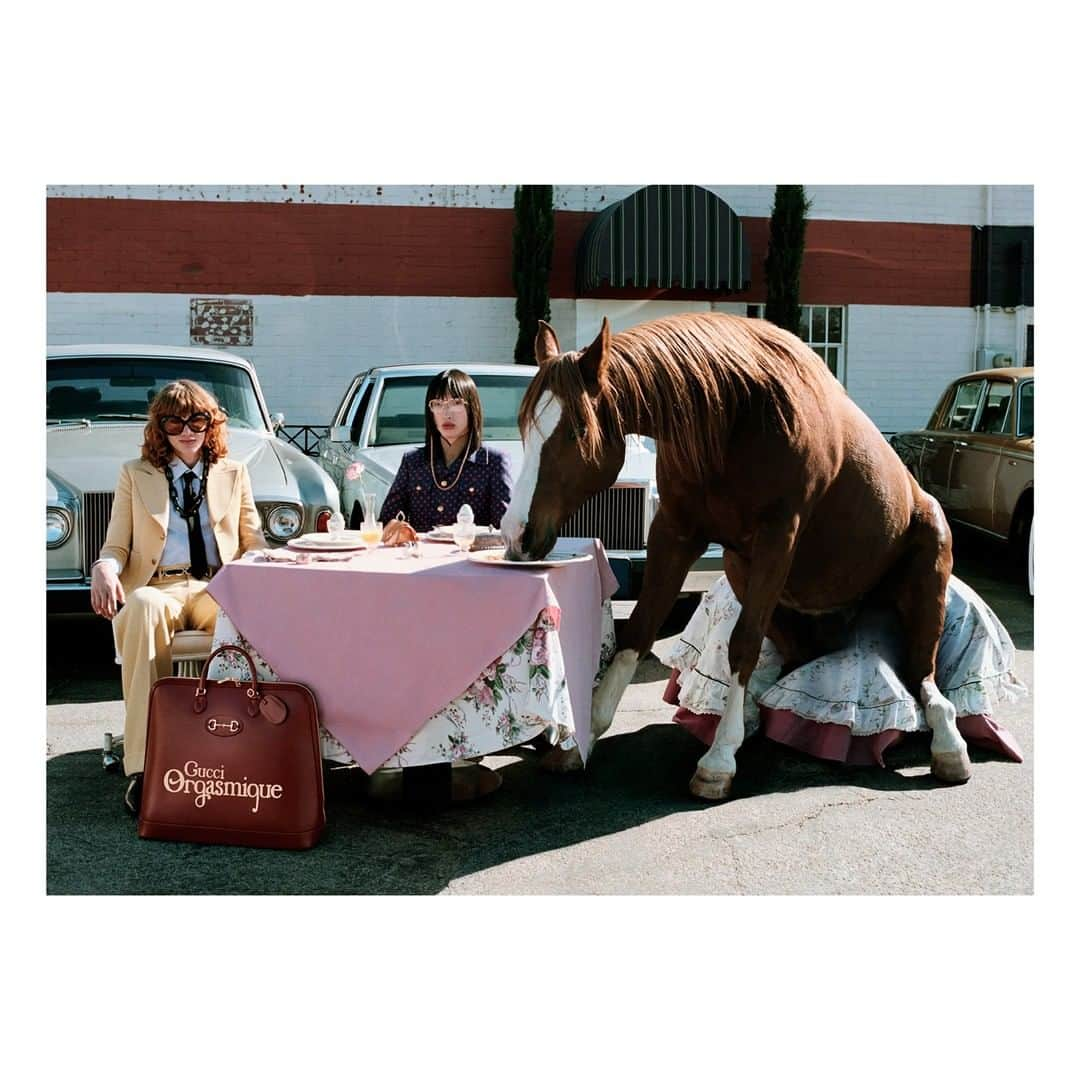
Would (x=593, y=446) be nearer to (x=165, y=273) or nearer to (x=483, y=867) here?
(x=483, y=867)

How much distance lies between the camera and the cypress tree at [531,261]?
1188 cm

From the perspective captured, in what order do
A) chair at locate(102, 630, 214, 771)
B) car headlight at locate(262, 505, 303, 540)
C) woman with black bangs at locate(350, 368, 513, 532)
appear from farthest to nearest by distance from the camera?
car headlight at locate(262, 505, 303, 540), woman with black bangs at locate(350, 368, 513, 532), chair at locate(102, 630, 214, 771)

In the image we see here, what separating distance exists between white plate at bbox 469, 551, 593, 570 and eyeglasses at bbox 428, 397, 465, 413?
44.3 inches

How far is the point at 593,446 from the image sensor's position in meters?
3.38

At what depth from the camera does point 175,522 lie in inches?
165

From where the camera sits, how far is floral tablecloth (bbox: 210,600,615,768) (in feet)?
11.2

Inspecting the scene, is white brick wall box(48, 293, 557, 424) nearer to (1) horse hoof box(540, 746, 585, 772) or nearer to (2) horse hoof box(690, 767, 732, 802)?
(1) horse hoof box(540, 746, 585, 772)

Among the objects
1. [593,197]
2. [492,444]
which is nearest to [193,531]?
[492,444]

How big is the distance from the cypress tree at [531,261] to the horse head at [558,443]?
337 inches

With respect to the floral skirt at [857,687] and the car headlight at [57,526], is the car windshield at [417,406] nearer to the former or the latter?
the car headlight at [57,526]

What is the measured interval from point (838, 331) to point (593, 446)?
343 inches

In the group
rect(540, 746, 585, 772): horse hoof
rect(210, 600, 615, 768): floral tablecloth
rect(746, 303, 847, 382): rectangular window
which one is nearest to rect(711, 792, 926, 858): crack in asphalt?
rect(210, 600, 615, 768): floral tablecloth

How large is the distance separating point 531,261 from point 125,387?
20.3 feet

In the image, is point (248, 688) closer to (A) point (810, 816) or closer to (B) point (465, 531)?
(B) point (465, 531)
